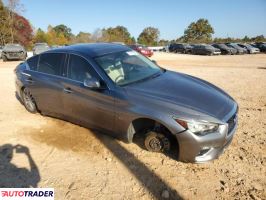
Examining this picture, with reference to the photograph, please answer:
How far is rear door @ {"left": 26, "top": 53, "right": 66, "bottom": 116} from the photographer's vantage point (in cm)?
515

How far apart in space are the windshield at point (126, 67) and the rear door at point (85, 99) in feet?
0.75

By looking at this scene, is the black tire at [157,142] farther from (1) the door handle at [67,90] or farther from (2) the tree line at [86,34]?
(2) the tree line at [86,34]

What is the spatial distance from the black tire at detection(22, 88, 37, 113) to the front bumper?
3802mm

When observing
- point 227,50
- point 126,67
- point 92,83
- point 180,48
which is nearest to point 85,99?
point 92,83

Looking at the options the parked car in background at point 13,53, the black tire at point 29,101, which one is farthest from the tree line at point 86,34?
the black tire at point 29,101

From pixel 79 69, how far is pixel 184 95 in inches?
75.5

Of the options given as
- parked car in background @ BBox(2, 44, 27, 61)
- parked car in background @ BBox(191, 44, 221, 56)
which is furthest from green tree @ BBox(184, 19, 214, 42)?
parked car in background @ BBox(2, 44, 27, 61)

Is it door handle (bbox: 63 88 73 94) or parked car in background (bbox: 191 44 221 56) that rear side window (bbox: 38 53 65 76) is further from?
parked car in background (bbox: 191 44 221 56)

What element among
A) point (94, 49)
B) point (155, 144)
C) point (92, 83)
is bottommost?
point (155, 144)

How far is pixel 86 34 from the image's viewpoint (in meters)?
73.4

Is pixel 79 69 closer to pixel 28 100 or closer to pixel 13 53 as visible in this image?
pixel 28 100

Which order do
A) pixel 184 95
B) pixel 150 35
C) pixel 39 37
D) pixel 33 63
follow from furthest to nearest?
pixel 150 35 → pixel 39 37 → pixel 33 63 → pixel 184 95

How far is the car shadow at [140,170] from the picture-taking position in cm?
336

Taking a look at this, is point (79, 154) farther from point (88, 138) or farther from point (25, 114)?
point (25, 114)
